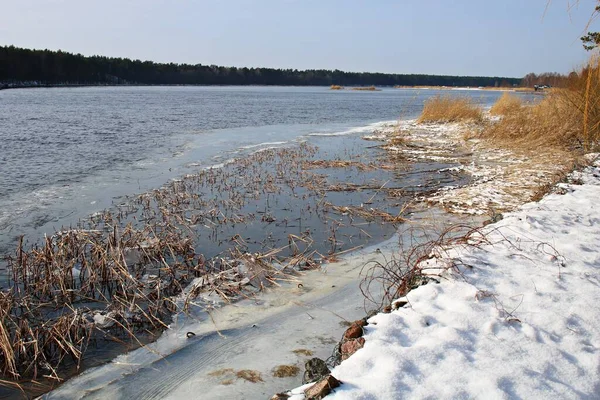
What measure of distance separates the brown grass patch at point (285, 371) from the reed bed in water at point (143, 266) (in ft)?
5.02

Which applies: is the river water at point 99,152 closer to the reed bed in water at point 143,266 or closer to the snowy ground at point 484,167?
the reed bed in water at point 143,266

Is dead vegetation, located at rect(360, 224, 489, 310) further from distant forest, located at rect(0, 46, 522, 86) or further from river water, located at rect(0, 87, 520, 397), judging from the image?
distant forest, located at rect(0, 46, 522, 86)

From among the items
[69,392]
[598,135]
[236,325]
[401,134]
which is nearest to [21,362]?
[69,392]

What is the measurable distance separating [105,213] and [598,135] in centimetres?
1188

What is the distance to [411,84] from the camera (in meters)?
164

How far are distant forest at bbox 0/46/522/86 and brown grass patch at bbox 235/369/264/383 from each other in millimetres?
36470

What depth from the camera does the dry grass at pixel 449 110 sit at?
2335 cm

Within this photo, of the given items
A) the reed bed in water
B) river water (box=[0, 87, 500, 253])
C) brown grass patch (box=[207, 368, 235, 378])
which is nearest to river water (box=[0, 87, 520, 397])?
river water (box=[0, 87, 500, 253])

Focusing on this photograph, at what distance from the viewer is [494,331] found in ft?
11.3

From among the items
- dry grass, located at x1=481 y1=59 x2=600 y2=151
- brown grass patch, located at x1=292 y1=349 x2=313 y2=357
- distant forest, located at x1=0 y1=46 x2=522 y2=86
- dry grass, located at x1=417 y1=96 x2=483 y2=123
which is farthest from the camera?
distant forest, located at x1=0 y1=46 x2=522 y2=86

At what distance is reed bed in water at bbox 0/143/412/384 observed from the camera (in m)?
4.29

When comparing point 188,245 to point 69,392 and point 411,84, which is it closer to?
point 69,392

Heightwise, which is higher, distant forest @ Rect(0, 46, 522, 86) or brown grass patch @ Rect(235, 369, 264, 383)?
distant forest @ Rect(0, 46, 522, 86)

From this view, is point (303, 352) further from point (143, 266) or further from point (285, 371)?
point (143, 266)
